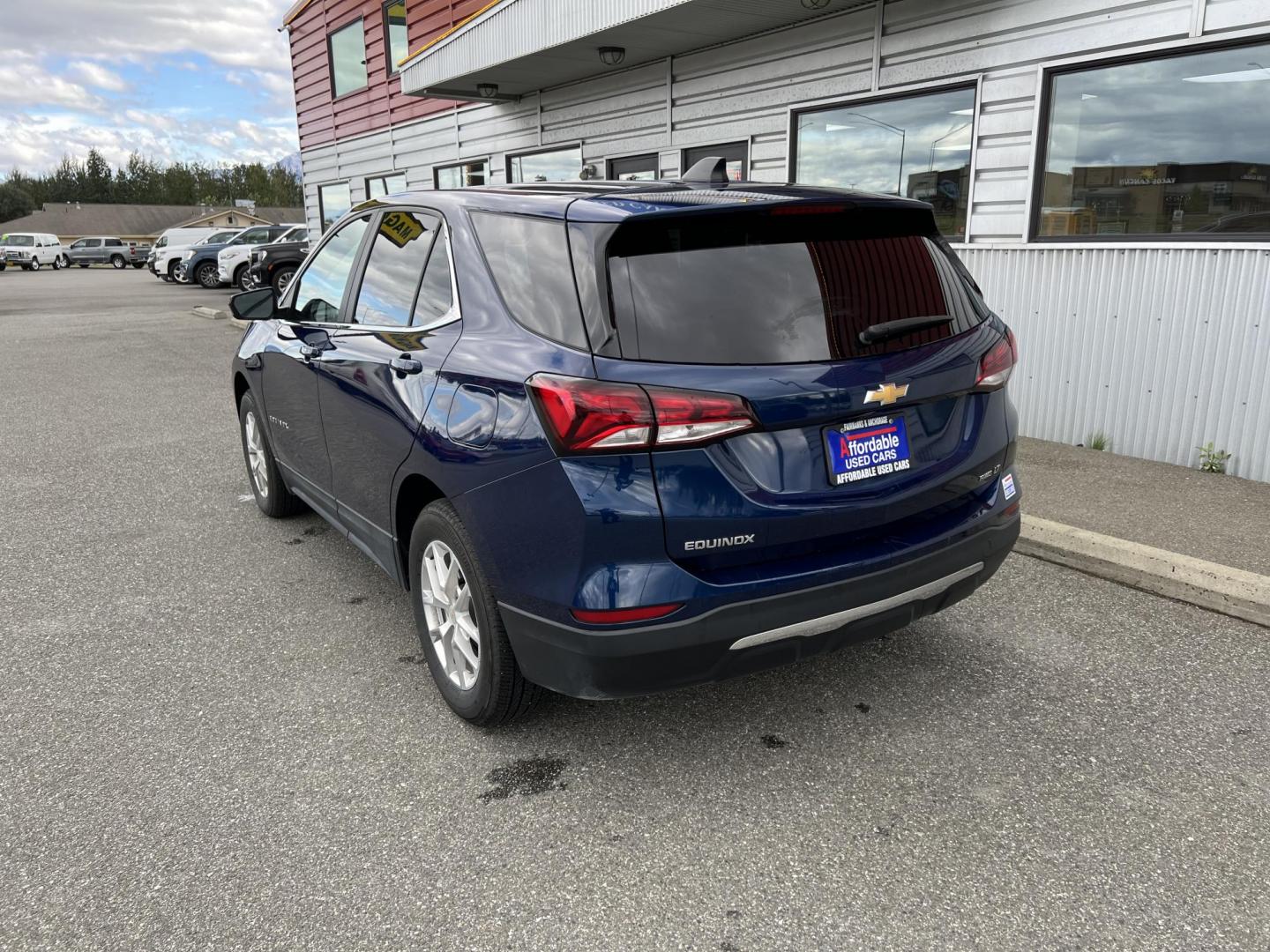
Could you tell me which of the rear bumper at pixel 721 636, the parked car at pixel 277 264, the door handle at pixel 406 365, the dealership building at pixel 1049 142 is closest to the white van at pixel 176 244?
the parked car at pixel 277 264

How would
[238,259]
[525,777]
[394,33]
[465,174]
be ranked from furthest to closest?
[238,259], [394,33], [465,174], [525,777]

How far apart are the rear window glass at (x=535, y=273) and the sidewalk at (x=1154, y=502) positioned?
3.48 metres

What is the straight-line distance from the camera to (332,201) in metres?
20.6

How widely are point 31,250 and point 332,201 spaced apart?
135 ft

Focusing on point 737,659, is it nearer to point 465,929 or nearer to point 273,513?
point 465,929

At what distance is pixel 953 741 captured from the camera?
9.96 ft

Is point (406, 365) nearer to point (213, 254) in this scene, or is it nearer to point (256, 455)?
point (256, 455)

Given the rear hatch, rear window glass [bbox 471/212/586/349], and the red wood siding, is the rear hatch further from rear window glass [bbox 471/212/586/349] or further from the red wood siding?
the red wood siding

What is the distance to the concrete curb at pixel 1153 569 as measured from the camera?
Answer: 4008mm

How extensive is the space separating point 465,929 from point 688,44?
30.0 feet

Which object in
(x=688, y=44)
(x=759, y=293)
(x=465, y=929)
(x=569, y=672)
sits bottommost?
(x=465, y=929)

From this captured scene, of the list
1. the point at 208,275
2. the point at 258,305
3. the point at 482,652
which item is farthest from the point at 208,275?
the point at 482,652

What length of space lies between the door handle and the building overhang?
19.2ft

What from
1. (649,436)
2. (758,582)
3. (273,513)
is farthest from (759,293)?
(273,513)
